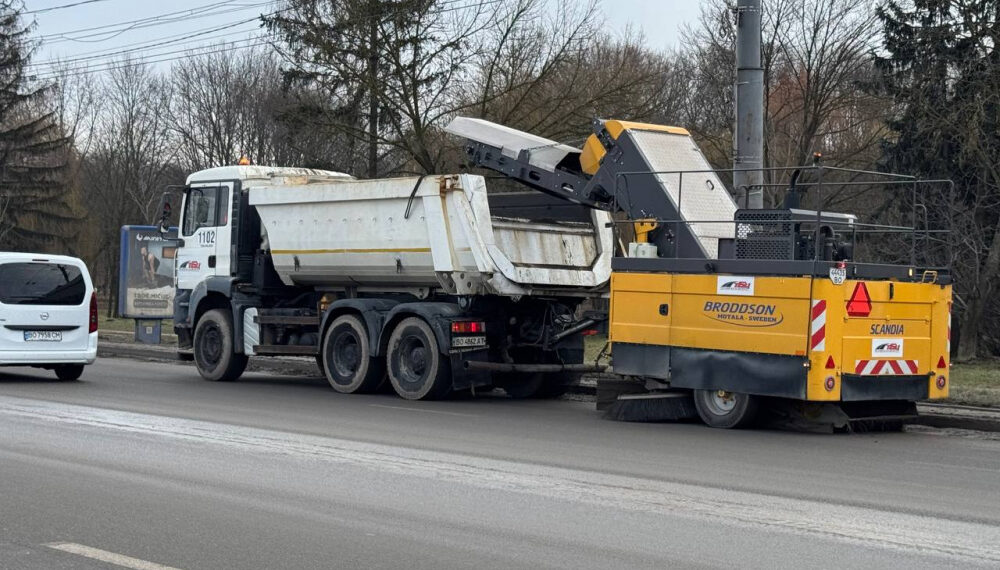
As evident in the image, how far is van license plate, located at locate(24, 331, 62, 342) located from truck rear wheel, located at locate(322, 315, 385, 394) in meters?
3.79

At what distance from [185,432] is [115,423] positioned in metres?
1.09

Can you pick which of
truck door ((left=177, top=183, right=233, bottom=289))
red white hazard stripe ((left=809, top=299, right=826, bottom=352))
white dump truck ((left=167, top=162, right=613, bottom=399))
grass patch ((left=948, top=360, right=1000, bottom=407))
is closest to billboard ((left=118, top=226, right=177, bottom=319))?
truck door ((left=177, top=183, right=233, bottom=289))

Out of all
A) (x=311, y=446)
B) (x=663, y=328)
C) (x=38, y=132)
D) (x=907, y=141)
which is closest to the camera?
(x=311, y=446)

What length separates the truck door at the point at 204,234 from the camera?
19594mm

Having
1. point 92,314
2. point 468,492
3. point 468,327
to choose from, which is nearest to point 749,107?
point 468,327

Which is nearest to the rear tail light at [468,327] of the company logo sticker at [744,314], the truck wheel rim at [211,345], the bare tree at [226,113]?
the company logo sticker at [744,314]

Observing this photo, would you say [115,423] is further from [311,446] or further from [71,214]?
[71,214]

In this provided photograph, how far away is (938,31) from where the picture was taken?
27.7 m

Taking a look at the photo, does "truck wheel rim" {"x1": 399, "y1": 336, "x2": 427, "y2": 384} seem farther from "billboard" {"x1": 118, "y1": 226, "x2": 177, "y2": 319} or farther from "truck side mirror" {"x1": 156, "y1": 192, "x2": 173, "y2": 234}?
"billboard" {"x1": 118, "y1": 226, "x2": 177, "y2": 319}

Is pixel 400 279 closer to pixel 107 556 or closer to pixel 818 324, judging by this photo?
pixel 818 324

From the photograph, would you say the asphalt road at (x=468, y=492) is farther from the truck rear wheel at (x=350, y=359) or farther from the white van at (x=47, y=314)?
the white van at (x=47, y=314)

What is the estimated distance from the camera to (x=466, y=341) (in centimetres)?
1617

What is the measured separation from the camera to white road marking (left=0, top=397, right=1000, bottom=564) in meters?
7.79

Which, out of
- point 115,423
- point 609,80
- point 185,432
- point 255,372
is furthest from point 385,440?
point 609,80
